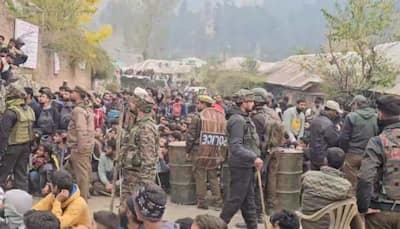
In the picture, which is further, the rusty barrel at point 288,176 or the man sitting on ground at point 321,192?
the rusty barrel at point 288,176

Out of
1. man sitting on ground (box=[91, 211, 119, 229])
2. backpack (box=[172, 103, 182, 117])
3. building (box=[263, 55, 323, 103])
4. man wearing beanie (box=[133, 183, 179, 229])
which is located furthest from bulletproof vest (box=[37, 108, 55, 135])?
building (box=[263, 55, 323, 103])

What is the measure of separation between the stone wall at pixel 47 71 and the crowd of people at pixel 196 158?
19.2 ft

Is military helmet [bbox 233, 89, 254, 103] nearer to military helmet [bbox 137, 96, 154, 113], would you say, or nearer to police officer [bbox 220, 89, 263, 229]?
police officer [bbox 220, 89, 263, 229]

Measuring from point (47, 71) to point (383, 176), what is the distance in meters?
17.9

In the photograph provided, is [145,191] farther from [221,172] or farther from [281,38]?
[281,38]

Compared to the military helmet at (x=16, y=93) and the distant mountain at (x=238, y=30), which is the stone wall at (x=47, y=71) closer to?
the military helmet at (x=16, y=93)

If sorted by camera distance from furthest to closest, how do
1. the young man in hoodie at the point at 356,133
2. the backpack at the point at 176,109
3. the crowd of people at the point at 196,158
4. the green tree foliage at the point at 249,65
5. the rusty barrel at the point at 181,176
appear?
the green tree foliage at the point at 249,65 → the backpack at the point at 176,109 → the rusty barrel at the point at 181,176 → the young man in hoodie at the point at 356,133 → the crowd of people at the point at 196,158

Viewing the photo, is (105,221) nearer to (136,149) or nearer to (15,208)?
(15,208)

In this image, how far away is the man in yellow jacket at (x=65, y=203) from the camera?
5.41m

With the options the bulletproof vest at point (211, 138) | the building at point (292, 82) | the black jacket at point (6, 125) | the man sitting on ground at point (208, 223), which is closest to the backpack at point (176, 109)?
the building at point (292, 82)

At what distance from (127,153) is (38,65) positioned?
14.8 m

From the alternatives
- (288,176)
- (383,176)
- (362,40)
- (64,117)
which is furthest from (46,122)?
(362,40)

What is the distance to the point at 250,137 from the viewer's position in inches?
289

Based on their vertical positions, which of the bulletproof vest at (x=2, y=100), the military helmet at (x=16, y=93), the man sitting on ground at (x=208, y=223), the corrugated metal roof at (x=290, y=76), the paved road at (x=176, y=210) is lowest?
the paved road at (x=176, y=210)
